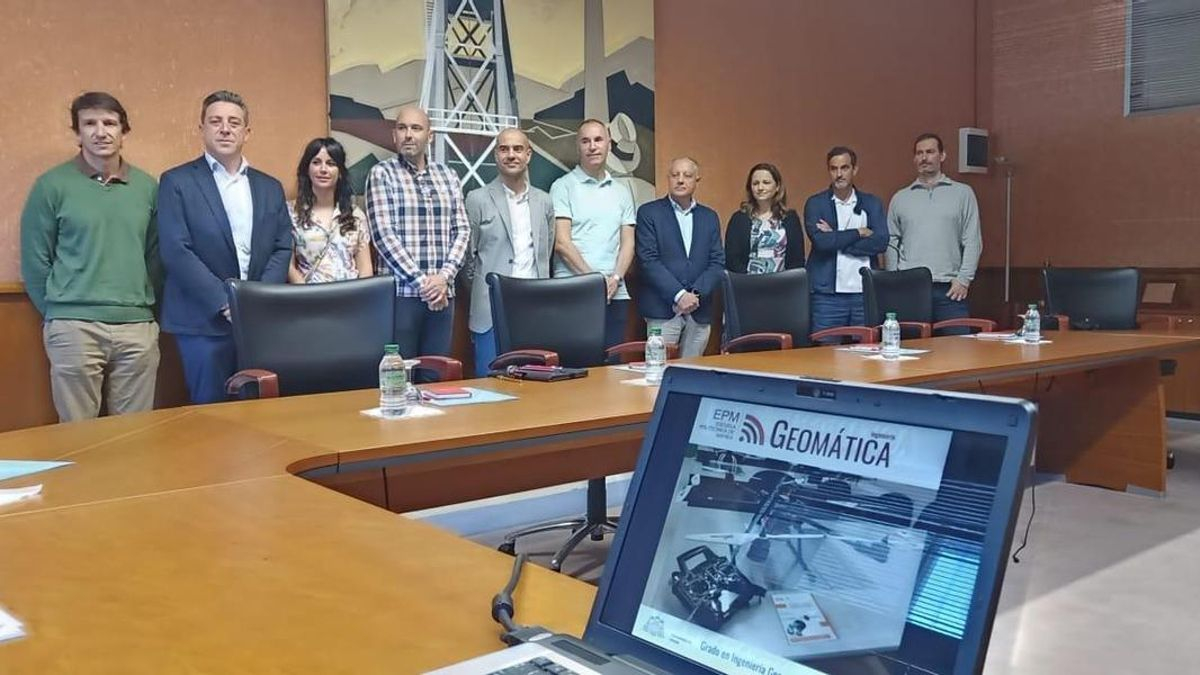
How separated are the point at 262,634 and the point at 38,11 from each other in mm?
3747

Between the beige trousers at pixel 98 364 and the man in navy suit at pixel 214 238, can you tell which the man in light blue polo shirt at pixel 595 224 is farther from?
the beige trousers at pixel 98 364

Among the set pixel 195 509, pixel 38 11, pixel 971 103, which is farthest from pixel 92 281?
pixel 971 103

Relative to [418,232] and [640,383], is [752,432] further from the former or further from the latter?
[418,232]

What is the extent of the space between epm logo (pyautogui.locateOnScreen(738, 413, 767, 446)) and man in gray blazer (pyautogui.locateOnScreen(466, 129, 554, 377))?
3.82m

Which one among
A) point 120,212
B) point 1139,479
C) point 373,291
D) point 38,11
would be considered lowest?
point 1139,479

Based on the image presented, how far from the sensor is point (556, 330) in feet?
11.3

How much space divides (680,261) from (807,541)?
4399 millimetres

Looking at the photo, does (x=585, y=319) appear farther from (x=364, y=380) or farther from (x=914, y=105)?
(x=914, y=105)

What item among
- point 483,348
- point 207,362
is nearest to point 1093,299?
point 483,348

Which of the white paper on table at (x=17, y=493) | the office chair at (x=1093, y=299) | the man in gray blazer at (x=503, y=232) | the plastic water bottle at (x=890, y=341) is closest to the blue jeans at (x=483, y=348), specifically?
the man in gray blazer at (x=503, y=232)

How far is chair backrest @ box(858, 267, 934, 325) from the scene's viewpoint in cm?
455

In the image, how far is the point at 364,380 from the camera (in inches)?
113

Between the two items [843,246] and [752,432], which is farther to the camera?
[843,246]

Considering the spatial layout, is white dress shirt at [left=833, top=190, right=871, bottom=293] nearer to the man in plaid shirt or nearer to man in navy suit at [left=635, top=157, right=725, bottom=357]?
man in navy suit at [left=635, top=157, right=725, bottom=357]
